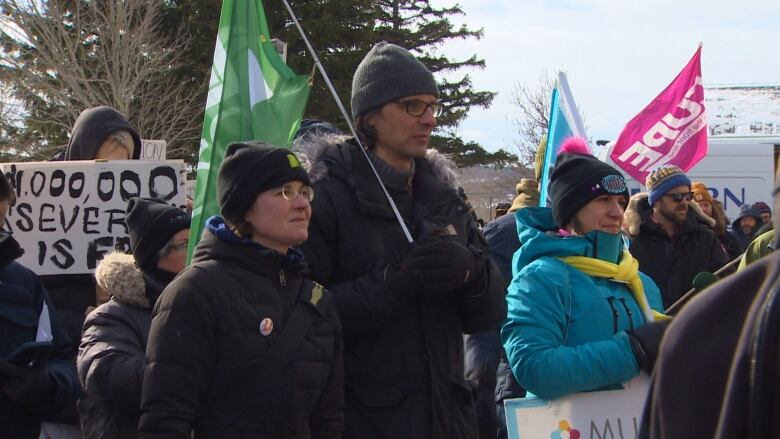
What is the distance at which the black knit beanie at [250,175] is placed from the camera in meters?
3.10

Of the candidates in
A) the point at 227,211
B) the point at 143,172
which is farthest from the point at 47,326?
the point at 143,172

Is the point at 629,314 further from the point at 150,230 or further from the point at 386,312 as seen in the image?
the point at 150,230

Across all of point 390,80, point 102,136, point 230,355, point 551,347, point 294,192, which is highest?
point 390,80

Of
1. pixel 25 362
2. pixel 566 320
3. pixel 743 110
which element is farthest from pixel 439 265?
pixel 743 110

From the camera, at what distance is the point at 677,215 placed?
22.2 ft

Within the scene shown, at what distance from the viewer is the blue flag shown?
5133 millimetres

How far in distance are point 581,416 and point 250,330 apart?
1.33 m

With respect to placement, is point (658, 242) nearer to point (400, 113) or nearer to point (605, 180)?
A: point (605, 180)

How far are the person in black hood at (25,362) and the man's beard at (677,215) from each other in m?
4.36

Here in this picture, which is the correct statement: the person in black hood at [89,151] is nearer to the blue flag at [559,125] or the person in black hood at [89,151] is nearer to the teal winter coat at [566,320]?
the teal winter coat at [566,320]

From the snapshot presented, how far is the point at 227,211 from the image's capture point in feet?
10.3

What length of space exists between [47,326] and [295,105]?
147cm

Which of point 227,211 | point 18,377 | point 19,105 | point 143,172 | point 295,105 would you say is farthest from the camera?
point 19,105

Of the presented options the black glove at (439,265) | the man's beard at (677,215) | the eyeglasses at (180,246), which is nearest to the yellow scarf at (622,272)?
the black glove at (439,265)
